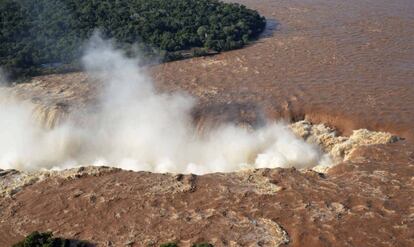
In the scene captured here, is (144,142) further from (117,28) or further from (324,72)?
(117,28)

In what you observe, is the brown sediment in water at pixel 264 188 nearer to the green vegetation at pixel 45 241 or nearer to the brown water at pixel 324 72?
the brown water at pixel 324 72

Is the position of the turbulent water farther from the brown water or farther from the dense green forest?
the dense green forest

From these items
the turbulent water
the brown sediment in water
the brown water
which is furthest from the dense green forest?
the turbulent water

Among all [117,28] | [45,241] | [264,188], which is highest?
[117,28]

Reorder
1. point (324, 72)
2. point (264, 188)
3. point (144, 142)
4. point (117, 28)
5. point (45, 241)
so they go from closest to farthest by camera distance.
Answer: point (45, 241), point (264, 188), point (144, 142), point (324, 72), point (117, 28)

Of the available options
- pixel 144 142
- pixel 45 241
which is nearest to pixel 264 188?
pixel 144 142

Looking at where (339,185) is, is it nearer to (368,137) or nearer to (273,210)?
(273,210)

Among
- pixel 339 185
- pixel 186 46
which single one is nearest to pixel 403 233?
pixel 339 185
